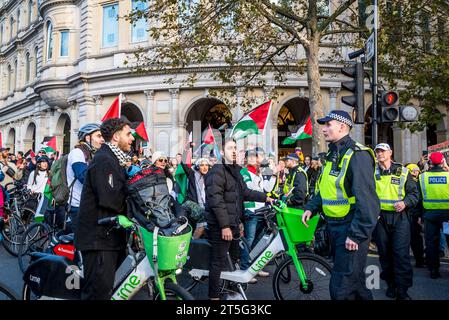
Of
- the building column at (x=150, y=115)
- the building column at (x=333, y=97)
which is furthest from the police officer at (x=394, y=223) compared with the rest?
the building column at (x=150, y=115)

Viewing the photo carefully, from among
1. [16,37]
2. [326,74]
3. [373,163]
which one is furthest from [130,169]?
[16,37]

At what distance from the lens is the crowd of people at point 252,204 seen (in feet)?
10.7

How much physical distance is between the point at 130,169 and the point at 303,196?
4855mm

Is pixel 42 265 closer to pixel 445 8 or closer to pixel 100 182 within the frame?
pixel 100 182

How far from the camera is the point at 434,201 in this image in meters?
6.61

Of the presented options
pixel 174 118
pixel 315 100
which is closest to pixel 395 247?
pixel 315 100

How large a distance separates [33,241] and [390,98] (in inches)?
265

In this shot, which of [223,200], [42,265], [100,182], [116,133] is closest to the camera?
[100,182]

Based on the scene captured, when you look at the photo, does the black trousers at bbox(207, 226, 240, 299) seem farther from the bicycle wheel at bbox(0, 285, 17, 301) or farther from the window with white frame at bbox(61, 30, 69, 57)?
the window with white frame at bbox(61, 30, 69, 57)

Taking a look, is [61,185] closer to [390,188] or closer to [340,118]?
[340,118]

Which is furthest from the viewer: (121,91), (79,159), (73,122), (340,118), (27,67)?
(27,67)

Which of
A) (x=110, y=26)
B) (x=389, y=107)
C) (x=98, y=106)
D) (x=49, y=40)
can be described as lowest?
(x=389, y=107)

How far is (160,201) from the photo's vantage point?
133 inches

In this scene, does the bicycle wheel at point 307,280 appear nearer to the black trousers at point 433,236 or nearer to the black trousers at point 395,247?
the black trousers at point 395,247
